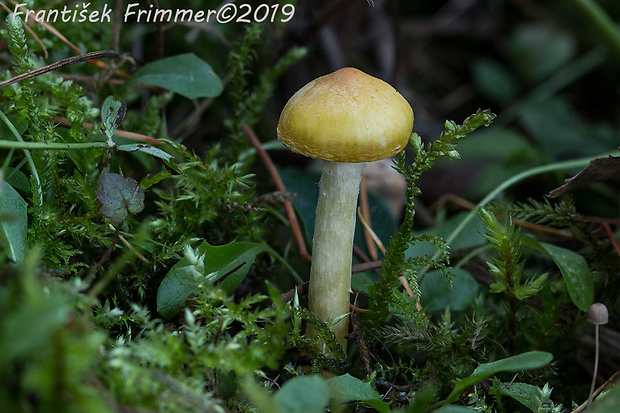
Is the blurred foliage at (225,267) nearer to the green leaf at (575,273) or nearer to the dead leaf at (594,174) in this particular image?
the green leaf at (575,273)

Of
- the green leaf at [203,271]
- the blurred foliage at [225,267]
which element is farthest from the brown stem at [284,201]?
the green leaf at [203,271]

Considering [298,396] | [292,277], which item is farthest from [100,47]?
[298,396]

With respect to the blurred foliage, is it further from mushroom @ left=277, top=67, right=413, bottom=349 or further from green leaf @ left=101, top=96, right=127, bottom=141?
mushroom @ left=277, top=67, right=413, bottom=349

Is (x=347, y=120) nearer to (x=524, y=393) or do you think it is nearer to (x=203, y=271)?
(x=203, y=271)

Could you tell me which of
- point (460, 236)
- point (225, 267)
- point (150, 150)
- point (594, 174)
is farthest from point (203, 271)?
point (594, 174)

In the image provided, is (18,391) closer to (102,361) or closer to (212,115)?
(102,361)

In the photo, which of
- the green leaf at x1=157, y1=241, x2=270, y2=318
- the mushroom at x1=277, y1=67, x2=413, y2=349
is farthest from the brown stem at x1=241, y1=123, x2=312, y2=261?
the mushroom at x1=277, y1=67, x2=413, y2=349

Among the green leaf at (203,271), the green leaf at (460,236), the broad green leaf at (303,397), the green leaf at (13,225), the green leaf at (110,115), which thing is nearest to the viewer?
the broad green leaf at (303,397)
